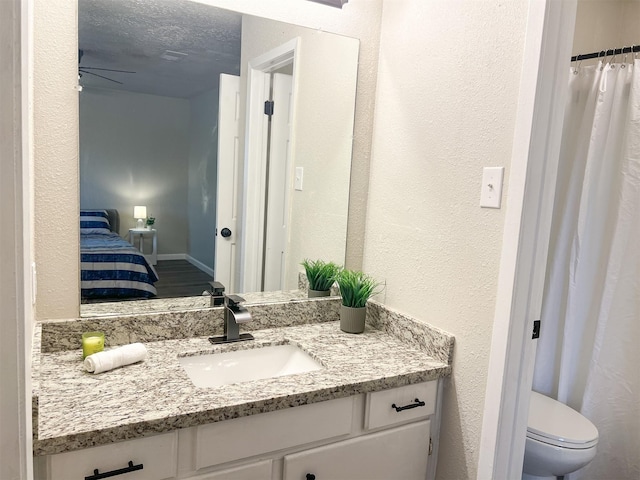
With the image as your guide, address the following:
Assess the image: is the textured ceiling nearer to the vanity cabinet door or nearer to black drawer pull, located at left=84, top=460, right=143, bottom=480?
black drawer pull, located at left=84, top=460, right=143, bottom=480

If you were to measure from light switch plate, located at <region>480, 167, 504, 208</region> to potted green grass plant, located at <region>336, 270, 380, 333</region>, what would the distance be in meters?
0.56

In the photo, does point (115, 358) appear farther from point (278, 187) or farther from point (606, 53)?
point (606, 53)

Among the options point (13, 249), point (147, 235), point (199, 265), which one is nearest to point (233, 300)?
point (199, 265)

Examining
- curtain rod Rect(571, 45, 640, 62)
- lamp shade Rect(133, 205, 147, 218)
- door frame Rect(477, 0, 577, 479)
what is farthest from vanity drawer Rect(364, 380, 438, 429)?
curtain rod Rect(571, 45, 640, 62)

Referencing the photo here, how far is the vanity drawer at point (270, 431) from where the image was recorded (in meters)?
1.19

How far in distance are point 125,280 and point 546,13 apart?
4.72ft

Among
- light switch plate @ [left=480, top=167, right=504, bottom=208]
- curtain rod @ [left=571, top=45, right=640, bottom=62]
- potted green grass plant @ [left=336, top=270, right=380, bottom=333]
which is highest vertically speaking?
curtain rod @ [left=571, top=45, right=640, bottom=62]

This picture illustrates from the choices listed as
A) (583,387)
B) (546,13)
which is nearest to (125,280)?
(546,13)

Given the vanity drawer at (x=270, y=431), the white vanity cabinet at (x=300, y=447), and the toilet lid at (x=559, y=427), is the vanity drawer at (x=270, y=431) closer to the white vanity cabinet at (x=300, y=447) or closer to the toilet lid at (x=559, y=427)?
the white vanity cabinet at (x=300, y=447)

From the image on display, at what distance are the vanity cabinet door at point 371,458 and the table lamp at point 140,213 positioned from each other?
2.82 feet

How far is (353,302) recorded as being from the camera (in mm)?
1771

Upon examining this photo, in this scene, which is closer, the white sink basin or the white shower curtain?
the white sink basin

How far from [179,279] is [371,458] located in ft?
2.80

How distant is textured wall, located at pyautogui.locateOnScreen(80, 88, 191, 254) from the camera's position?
1.46m
